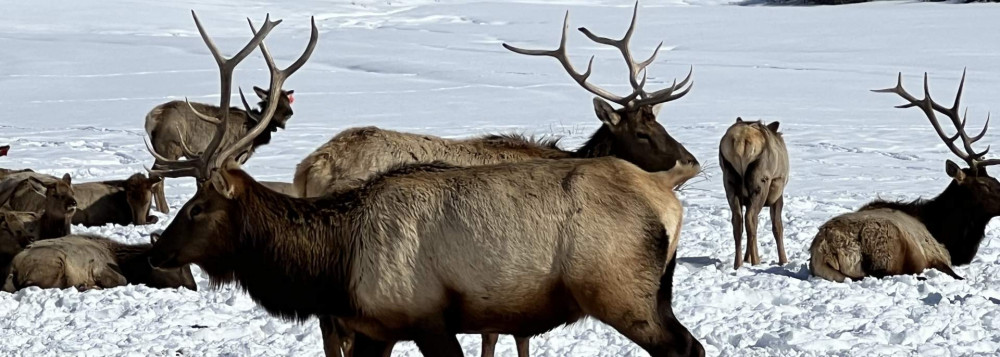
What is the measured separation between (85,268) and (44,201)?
308cm

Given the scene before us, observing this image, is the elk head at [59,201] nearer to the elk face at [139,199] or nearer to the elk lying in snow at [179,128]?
the elk face at [139,199]

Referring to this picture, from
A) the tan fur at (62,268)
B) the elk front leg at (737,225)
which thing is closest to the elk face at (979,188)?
the elk front leg at (737,225)

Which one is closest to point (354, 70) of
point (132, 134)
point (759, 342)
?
point (132, 134)

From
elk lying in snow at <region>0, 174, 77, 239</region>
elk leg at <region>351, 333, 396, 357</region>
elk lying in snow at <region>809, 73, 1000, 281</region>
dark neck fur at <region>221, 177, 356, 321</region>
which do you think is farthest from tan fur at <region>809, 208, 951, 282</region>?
elk lying in snow at <region>0, 174, 77, 239</region>

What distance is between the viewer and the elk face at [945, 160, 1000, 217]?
35.9ft

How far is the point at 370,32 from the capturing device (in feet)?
159

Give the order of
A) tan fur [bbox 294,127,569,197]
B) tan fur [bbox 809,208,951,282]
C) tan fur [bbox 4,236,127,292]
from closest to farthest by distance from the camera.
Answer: tan fur [bbox 294,127,569,197], tan fur [bbox 4,236,127,292], tan fur [bbox 809,208,951,282]

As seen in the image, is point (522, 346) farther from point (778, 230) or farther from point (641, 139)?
point (778, 230)

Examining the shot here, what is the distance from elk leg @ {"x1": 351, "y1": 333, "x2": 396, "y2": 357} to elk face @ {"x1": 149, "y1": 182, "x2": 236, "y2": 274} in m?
0.75

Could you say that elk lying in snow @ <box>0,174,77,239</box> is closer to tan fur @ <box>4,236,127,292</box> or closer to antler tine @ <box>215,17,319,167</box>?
tan fur @ <box>4,236,127,292</box>

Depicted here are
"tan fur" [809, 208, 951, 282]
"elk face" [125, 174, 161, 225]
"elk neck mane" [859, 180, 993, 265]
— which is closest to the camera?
"tan fur" [809, 208, 951, 282]

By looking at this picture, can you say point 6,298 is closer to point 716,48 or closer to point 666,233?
point 666,233

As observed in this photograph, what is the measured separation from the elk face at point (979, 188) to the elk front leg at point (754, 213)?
5.13 ft

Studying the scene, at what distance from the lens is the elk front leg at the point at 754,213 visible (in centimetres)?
1082
